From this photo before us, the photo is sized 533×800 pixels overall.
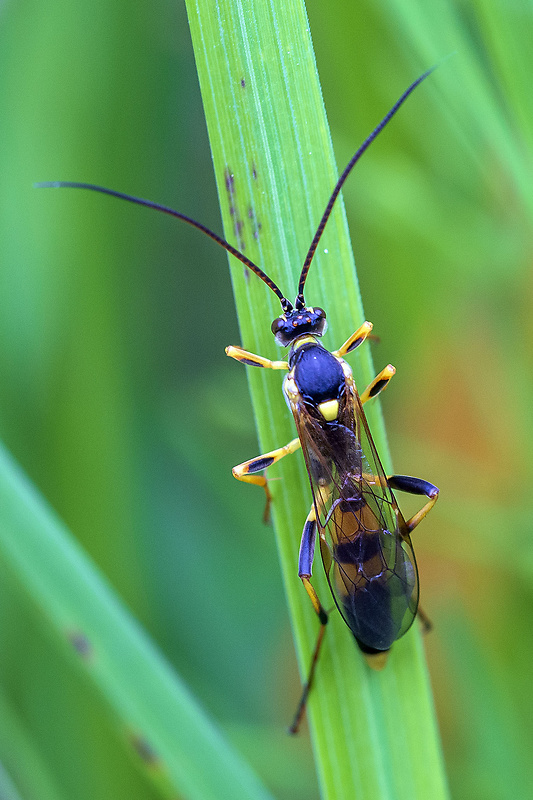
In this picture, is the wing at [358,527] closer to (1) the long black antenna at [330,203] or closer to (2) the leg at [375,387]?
(2) the leg at [375,387]

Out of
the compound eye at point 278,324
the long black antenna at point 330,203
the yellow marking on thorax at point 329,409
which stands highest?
the long black antenna at point 330,203

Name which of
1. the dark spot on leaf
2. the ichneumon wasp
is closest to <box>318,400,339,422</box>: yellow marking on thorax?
the ichneumon wasp

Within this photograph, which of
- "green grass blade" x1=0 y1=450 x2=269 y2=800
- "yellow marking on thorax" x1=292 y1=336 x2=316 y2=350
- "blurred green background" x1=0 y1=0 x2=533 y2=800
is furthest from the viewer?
"blurred green background" x1=0 y1=0 x2=533 y2=800

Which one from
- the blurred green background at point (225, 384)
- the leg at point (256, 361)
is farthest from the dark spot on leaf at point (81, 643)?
the blurred green background at point (225, 384)

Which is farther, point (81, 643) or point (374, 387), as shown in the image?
point (374, 387)

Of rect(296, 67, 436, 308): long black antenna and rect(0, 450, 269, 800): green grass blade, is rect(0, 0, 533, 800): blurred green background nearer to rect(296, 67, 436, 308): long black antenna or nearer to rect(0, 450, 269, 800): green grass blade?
rect(296, 67, 436, 308): long black antenna

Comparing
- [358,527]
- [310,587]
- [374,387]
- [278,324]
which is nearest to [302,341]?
[278,324]

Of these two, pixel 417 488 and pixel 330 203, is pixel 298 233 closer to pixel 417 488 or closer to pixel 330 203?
pixel 330 203
